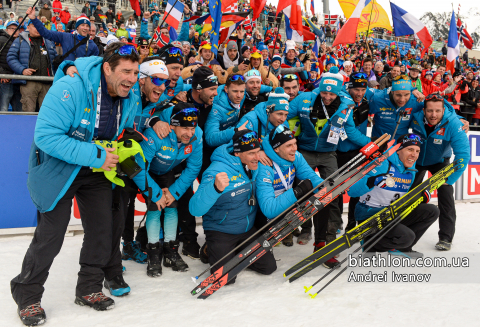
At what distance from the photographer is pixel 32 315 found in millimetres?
2982

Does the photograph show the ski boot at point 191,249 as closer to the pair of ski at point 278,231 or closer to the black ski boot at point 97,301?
the pair of ski at point 278,231

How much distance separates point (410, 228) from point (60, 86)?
13.2 feet

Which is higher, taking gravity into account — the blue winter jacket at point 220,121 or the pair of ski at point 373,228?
the blue winter jacket at point 220,121

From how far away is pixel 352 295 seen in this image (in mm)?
3631

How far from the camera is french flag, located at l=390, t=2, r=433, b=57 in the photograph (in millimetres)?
9953

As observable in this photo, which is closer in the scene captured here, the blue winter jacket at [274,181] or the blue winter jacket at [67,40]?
the blue winter jacket at [274,181]

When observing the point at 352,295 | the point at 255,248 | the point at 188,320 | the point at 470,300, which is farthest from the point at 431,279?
the point at 188,320

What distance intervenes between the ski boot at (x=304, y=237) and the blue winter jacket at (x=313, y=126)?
115cm

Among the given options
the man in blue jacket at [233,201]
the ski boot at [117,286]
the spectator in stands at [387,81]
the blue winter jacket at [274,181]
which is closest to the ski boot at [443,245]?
the blue winter jacket at [274,181]

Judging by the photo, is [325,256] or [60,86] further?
[325,256]

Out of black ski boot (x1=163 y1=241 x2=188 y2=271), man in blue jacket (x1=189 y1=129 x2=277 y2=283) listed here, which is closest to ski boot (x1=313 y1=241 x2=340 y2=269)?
man in blue jacket (x1=189 y1=129 x2=277 y2=283)

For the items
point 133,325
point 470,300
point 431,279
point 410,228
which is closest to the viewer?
point 133,325

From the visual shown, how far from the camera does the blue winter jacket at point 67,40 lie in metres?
6.47

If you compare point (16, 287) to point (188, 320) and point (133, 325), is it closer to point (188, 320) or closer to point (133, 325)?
point (133, 325)
